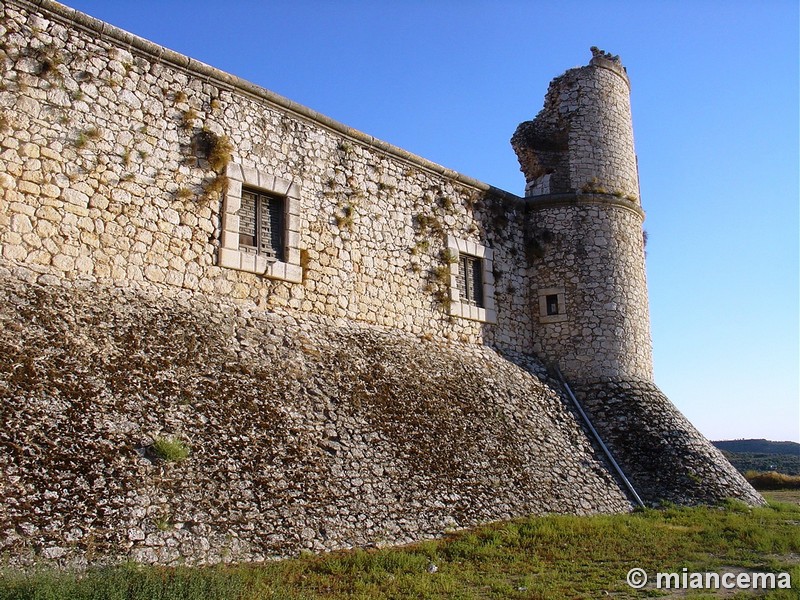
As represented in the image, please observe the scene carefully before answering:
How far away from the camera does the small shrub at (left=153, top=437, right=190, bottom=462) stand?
24.0ft

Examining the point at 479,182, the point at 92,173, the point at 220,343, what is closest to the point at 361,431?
the point at 220,343

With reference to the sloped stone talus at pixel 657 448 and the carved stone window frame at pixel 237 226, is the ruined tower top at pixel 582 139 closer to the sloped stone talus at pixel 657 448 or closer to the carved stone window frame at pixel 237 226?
the sloped stone talus at pixel 657 448

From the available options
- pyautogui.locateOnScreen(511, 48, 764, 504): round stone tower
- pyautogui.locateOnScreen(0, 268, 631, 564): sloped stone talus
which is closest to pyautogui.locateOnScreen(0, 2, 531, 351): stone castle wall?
pyautogui.locateOnScreen(0, 268, 631, 564): sloped stone talus

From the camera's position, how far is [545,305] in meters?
15.2

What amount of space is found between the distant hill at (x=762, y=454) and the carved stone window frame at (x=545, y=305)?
21432mm

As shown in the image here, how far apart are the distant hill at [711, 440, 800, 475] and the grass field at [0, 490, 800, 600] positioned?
24480 mm

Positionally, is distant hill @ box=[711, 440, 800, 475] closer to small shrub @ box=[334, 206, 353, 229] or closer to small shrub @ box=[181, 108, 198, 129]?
small shrub @ box=[334, 206, 353, 229]

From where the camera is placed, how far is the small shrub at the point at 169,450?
7.32 metres

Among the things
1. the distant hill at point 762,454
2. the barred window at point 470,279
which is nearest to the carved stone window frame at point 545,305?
Answer: the barred window at point 470,279

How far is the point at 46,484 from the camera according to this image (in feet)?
20.6

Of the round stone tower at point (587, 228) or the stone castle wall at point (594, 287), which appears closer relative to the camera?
the stone castle wall at point (594, 287)

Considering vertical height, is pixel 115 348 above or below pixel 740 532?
above

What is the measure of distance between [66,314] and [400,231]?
6436 millimetres

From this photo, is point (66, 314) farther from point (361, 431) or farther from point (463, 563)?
point (463, 563)
